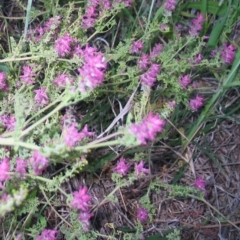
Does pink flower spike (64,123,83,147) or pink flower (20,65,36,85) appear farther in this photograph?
pink flower (20,65,36,85)

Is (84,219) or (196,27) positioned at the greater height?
(196,27)

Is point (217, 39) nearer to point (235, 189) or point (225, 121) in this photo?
point (225, 121)

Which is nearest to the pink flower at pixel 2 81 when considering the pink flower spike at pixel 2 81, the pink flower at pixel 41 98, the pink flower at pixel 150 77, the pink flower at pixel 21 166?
the pink flower spike at pixel 2 81

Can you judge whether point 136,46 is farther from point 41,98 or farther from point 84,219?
point 84,219

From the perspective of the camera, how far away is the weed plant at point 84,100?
3.23ft

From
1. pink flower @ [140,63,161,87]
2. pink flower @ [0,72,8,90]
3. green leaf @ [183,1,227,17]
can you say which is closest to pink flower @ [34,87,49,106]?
pink flower @ [0,72,8,90]

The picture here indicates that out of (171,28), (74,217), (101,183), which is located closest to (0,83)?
(74,217)

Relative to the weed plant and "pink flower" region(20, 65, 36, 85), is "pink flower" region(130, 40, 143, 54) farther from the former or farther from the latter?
"pink flower" region(20, 65, 36, 85)

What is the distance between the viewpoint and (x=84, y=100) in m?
1.46

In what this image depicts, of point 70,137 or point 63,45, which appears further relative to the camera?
point 63,45

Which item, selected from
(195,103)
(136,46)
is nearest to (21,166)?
(136,46)

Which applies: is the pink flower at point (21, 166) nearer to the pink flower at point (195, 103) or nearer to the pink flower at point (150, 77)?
the pink flower at point (150, 77)

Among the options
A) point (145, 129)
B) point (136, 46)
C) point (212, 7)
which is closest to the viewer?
point (145, 129)

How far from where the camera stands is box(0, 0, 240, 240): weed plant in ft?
3.23
